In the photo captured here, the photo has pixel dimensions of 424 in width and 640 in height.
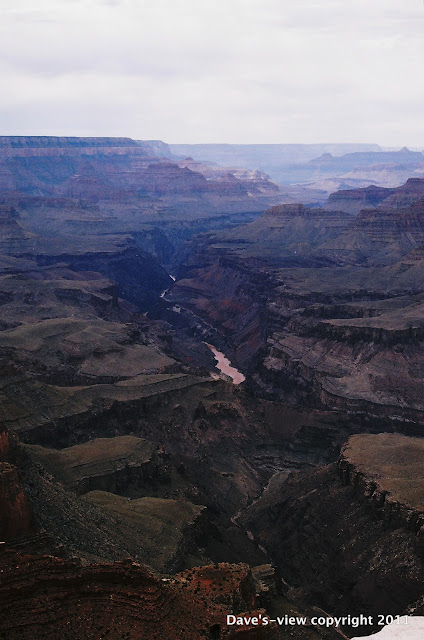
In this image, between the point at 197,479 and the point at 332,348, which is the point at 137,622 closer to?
the point at 197,479

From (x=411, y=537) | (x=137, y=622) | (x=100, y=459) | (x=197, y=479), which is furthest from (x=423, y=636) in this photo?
(x=197, y=479)

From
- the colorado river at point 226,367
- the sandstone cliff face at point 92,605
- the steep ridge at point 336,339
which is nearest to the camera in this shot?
the sandstone cliff face at point 92,605

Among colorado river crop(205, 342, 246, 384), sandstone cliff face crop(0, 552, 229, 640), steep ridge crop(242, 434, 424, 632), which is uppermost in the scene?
sandstone cliff face crop(0, 552, 229, 640)

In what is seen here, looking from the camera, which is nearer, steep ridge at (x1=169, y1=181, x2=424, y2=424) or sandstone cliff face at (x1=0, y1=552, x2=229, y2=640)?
sandstone cliff face at (x1=0, y1=552, x2=229, y2=640)

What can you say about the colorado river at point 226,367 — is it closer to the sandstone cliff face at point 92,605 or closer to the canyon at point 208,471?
the canyon at point 208,471

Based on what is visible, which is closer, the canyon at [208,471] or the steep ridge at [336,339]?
the canyon at [208,471]

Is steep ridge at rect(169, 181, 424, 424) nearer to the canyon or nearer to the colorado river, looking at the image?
the canyon

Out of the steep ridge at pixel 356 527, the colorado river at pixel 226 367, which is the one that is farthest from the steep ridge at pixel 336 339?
the steep ridge at pixel 356 527

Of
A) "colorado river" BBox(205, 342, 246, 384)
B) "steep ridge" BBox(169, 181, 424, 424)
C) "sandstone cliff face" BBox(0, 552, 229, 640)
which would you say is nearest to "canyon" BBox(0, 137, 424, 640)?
"sandstone cliff face" BBox(0, 552, 229, 640)

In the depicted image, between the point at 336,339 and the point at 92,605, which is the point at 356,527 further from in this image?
the point at 336,339

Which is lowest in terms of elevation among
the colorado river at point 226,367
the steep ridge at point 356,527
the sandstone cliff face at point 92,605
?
the colorado river at point 226,367
